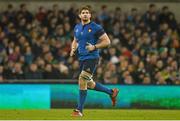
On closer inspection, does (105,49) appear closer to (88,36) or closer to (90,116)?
(90,116)

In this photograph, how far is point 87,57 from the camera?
13898mm

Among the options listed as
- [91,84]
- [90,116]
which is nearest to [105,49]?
[91,84]

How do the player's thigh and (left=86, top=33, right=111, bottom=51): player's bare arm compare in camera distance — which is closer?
(left=86, top=33, right=111, bottom=51): player's bare arm

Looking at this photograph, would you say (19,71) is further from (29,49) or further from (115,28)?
(115,28)

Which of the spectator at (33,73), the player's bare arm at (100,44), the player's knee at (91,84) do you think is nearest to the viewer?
the player's bare arm at (100,44)

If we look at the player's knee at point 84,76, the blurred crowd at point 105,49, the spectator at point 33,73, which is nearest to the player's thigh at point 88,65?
the player's knee at point 84,76

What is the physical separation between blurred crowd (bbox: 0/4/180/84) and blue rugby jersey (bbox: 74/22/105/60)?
5430mm

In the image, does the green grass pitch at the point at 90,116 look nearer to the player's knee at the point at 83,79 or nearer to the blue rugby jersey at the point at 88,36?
the player's knee at the point at 83,79

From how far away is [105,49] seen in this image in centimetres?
2142

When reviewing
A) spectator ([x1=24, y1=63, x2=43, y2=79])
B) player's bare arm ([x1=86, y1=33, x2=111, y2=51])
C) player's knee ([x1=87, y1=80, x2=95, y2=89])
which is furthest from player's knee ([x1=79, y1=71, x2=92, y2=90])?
spectator ([x1=24, y1=63, x2=43, y2=79])

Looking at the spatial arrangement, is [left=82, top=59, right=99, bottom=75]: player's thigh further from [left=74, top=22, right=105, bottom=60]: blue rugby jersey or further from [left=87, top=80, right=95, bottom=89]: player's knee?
[left=87, top=80, right=95, bottom=89]: player's knee

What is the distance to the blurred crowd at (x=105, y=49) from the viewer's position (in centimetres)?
1997

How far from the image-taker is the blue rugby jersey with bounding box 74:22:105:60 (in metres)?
13.8

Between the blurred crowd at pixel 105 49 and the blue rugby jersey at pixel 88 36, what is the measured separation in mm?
5430
